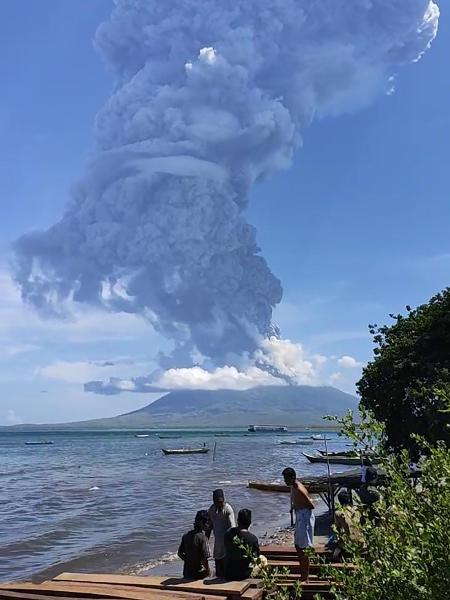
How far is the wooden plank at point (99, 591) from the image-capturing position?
7238mm

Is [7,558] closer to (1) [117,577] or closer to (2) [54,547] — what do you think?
(2) [54,547]

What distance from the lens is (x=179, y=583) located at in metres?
8.10

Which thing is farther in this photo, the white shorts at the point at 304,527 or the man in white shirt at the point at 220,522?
the man in white shirt at the point at 220,522

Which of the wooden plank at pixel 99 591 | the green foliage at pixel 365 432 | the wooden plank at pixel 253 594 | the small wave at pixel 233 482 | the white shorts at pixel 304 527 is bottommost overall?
the small wave at pixel 233 482

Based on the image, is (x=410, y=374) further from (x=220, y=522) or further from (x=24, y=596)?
(x=24, y=596)

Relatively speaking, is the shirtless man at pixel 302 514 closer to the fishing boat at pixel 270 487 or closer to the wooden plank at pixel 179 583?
the wooden plank at pixel 179 583

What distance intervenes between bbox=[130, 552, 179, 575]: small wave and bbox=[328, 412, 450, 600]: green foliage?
13.1m

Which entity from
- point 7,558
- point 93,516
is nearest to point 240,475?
point 93,516

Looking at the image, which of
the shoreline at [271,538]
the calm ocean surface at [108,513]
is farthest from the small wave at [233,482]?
the shoreline at [271,538]

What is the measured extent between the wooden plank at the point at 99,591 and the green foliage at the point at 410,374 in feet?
44.8

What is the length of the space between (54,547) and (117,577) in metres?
12.3

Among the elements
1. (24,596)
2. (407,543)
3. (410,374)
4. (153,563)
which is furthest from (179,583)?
(410,374)

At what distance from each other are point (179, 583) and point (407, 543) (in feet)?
18.0

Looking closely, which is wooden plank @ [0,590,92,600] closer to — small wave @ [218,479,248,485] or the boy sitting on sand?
the boy sitting on sand
